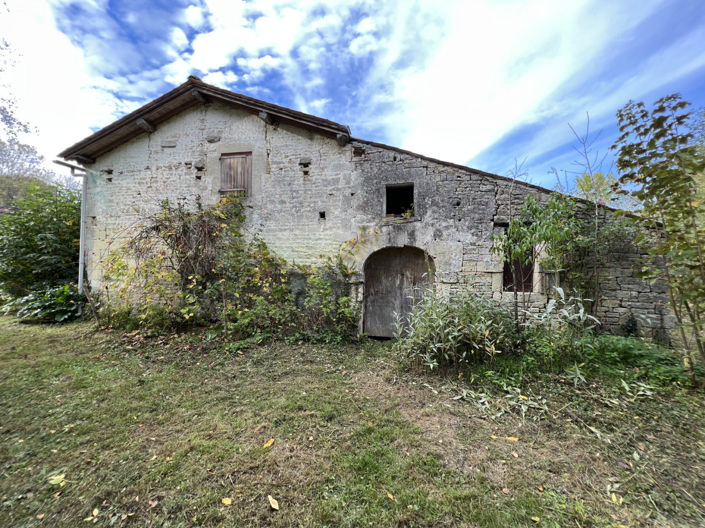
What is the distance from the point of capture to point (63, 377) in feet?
12.2

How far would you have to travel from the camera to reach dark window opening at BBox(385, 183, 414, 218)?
6.04m

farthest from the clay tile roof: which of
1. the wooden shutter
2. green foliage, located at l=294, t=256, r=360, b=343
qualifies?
green foliage, located at l=294, t=256, r=360, b=343

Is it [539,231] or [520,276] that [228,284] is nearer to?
[539,231]

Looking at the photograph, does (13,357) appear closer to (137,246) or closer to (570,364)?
(137,246)

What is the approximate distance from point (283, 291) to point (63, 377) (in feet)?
11.1

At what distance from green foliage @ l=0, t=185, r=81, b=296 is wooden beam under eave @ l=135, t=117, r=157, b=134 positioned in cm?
361

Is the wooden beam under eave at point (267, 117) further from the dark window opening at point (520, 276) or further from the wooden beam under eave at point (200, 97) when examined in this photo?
the dark window opening at point (520, 276)

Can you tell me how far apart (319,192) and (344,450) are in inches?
195

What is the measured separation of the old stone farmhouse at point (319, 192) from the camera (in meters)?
5.27

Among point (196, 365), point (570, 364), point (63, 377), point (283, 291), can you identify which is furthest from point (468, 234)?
point (63, 377)

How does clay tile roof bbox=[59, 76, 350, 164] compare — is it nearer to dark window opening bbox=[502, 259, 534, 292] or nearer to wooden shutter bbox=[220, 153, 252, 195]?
wooden shutter bbox=[220, 153, 252, 195]

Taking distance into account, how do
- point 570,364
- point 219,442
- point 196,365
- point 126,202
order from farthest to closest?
point 126,202 → point 196,365 → point 570,364 → point 219,442

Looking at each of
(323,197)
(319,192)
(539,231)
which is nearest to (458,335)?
(539,231)

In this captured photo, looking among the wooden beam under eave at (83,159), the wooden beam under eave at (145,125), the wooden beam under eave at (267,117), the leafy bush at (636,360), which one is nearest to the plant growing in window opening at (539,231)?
the leafy bush at (636,360)
